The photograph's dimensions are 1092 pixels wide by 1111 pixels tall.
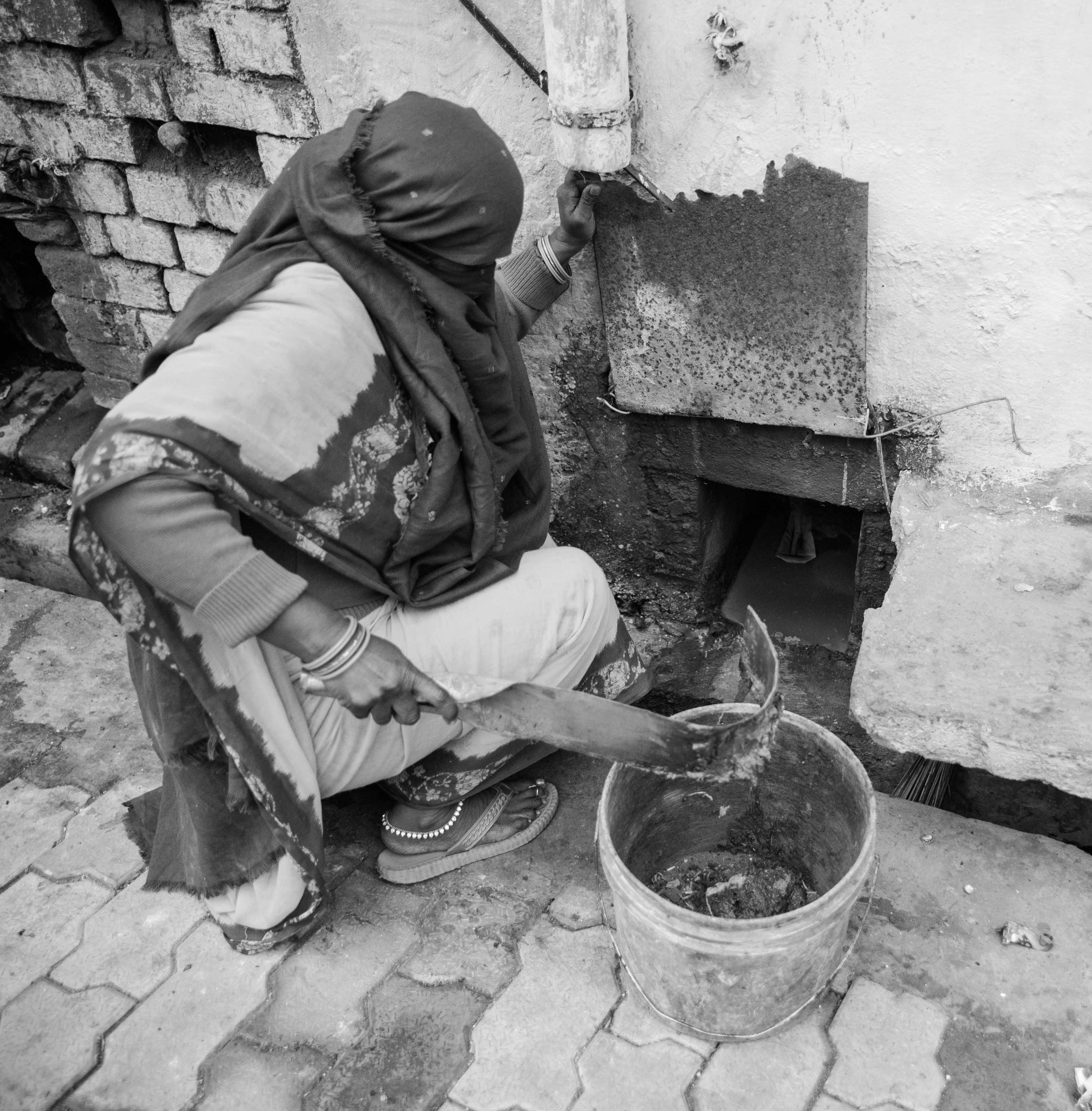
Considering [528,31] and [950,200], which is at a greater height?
[528,31]

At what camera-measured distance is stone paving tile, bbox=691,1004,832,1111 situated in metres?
2.15

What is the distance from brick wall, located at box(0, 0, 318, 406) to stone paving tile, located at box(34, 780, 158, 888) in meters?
1.75

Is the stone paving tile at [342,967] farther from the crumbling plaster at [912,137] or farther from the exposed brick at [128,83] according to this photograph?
the exposed brick at [128,83]

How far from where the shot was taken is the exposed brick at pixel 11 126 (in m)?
3.52

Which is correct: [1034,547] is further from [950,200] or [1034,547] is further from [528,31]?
[528,31]

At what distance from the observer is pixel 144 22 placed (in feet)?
10.5

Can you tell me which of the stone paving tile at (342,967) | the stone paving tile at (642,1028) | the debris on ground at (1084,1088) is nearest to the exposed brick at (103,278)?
the stone paving tile at (342,967)

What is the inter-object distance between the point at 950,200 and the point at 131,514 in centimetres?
183

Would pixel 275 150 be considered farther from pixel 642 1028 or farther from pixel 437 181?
pixel 642 1028

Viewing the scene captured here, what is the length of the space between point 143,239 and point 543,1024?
112 inches

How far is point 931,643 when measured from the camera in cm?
235

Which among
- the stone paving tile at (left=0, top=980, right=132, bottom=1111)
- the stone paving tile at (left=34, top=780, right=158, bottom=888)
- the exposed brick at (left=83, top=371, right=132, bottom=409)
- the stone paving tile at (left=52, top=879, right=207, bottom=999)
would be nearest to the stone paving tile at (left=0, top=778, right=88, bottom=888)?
the stone paving tile at (left=34, top=780, right=158, bottom=888)

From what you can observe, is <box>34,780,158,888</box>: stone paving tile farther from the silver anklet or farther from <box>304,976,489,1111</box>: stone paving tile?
<box>304,976,489,1111</box>: stone paving tile

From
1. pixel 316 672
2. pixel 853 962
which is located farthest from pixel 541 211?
pixel 853 962
